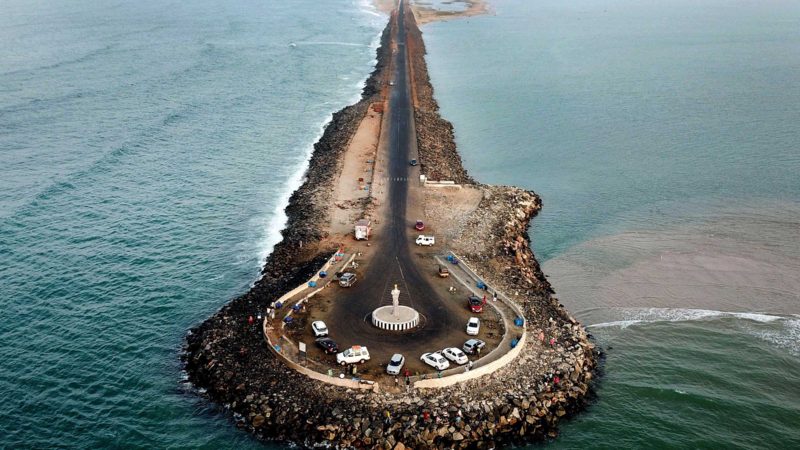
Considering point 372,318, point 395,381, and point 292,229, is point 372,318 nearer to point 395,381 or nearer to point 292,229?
point 395,381

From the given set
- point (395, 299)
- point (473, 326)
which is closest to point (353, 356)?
point (395, 299)

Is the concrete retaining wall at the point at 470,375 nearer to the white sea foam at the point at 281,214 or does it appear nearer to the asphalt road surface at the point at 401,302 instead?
the asphalt road surface at the point at 401,302

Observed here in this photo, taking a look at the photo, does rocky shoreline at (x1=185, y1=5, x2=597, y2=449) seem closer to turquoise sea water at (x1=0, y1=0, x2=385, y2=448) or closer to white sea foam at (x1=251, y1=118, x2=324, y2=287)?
turquoise sea water at (x1=0, y1=0, x2=385, y2=448)

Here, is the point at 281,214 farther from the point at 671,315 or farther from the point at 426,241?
the point at 671,315

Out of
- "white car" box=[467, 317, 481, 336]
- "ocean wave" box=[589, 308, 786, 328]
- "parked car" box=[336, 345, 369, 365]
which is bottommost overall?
"ocean wave" box=[589, 308, 786, 328]

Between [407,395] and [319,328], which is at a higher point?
[319,328]

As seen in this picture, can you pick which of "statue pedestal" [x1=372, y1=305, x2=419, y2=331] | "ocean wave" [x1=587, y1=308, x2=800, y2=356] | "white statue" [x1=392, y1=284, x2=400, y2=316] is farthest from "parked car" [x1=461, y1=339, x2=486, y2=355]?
"ocean wave" [x1=587, y1=308, x2=800, y2=356]

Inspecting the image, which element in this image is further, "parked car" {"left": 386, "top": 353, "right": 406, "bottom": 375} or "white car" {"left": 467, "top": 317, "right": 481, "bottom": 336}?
"white car" {"left": 467, "top": 317, "right": 481, "bottom": 336}
